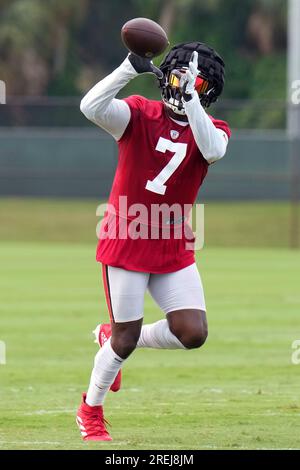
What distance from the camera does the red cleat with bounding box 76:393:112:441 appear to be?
23.2 ft

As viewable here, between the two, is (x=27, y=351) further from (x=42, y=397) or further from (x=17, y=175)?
(x=17, y=175)

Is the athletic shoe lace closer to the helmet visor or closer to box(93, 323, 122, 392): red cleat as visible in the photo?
box(93, 323, 122, 392): red cleat

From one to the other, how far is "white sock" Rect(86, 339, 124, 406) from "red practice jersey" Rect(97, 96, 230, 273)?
0.54 meters

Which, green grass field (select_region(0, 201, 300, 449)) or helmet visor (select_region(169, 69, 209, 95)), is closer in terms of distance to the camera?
helmet visor (select_region(169, 69, 209, 95))

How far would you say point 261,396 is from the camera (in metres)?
8.85

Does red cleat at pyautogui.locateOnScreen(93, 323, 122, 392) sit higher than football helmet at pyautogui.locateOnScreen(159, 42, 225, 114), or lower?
lower

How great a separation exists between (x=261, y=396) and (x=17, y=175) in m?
21.6

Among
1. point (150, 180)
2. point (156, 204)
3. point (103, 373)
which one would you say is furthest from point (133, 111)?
point (103, 373)

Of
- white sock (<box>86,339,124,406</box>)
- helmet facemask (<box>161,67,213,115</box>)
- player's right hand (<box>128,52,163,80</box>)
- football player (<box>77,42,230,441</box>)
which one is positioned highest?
player's right hand (<box>128,52,163,80</box>)

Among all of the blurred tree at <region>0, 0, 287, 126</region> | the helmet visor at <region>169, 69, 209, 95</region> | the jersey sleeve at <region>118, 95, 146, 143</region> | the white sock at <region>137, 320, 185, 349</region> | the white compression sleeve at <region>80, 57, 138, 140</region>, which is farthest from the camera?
the blurred tree at <region>0, 0, 287, 126</region>

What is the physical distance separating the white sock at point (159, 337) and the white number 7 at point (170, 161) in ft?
A: 2.96

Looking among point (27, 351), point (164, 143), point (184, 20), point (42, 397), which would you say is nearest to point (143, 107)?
point (164, 143)

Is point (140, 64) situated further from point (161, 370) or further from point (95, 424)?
point (161, 370)

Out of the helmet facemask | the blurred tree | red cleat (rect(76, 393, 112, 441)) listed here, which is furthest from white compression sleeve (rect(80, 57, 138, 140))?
Result: the blurred tree
